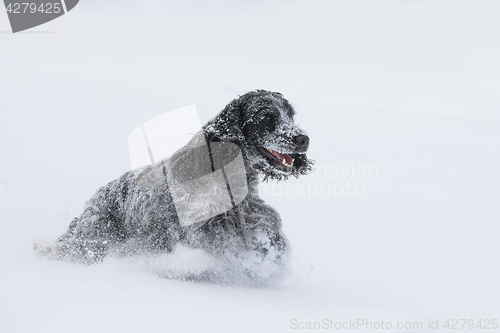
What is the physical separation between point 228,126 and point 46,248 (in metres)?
2.03

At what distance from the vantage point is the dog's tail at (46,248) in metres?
4.08

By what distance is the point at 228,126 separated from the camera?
378 centimetres

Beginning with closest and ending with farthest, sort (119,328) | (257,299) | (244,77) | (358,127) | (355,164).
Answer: (119,328)
(257,299)
(355,164)
(358,127)
(244,77)

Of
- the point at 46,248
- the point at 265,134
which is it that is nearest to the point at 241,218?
the point at 265,134

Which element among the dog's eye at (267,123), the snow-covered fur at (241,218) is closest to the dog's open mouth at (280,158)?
the snow-covered fur at (241,218)

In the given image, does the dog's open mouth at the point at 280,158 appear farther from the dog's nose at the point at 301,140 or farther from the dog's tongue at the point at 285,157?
the dog's nose at the point at 301,140

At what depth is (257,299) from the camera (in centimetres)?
314

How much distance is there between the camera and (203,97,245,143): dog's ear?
3.74 metres

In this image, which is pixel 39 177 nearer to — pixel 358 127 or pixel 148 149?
pixel 148 149

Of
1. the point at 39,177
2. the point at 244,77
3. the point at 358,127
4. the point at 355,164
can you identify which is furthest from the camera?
the point at 244,77

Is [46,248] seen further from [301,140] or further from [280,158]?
[301,140]

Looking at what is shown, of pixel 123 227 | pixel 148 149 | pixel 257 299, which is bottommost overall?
pixel 257 299

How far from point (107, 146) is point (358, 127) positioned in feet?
23.4

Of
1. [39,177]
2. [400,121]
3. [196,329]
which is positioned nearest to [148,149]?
[196,329]
